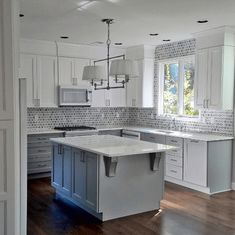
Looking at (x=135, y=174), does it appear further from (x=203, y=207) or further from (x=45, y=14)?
(x=45, y=14)

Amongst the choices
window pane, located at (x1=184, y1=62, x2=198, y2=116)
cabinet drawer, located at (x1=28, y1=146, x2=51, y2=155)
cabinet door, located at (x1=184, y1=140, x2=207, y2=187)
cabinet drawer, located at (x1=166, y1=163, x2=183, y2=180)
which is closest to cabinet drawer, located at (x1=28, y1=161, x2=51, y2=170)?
cabinet drawer, located at (x1=28, y1=146, x2=51, y2=155)

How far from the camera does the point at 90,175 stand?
4.15 metres

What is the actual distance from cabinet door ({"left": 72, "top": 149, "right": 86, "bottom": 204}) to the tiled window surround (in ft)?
8.33

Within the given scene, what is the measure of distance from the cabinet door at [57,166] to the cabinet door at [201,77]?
256 centimetres

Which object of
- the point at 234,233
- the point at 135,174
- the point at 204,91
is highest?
the point at 204,91

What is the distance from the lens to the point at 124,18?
4652 mm

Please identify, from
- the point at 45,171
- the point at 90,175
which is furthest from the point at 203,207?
the point at 45,171

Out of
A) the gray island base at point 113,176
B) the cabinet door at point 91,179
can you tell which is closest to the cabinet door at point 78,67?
the gray island base at point 113,176

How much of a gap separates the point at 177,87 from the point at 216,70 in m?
1.42

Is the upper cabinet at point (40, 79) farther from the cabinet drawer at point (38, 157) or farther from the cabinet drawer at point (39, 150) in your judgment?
the cabinet drawer at point (38, 157)

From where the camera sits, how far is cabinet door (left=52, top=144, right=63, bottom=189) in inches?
195

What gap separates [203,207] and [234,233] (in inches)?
36.2

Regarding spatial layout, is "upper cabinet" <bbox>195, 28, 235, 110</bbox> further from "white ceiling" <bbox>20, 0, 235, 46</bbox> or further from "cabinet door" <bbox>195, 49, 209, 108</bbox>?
"white ceiling" <bbox>20, 0, 235, 46</bbox>

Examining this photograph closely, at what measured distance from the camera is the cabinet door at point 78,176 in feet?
14.2
